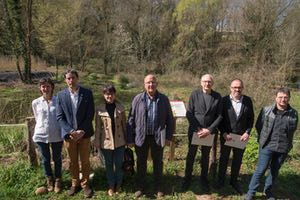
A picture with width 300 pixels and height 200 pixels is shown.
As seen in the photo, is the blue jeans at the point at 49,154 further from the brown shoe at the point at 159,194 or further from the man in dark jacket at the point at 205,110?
the man in dark jacket at the point at 205,110

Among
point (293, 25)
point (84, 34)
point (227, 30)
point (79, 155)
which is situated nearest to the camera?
point (79, 155)

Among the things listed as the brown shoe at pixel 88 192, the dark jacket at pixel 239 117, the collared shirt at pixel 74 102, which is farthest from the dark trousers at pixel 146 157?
the dark jacket at pixel 239 117

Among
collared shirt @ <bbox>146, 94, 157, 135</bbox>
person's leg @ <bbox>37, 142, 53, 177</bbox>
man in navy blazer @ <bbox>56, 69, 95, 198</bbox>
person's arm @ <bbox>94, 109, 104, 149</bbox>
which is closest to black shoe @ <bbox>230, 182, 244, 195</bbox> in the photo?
collared shirt @ <bbox>146, 94, 157, 135</bbox>

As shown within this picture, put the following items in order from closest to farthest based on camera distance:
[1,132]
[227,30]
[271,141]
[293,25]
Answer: [271,141], [1,132], [293,25], [227,30]

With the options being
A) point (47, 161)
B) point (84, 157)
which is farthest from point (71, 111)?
point (47, 161)

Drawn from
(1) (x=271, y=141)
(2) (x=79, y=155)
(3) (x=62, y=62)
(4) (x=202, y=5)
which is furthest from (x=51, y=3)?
(1) (x=271, y=141)

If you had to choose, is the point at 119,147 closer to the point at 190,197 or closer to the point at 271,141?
the point at 190,197

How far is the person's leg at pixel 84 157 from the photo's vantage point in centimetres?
448

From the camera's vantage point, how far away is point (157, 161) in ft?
15.3

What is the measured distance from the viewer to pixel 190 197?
4.76 meters

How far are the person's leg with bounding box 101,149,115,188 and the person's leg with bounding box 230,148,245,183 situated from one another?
6.12 ft

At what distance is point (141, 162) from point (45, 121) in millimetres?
1501

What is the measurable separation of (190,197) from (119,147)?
1332mm

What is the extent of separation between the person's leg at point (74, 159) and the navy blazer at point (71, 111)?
0.19m
